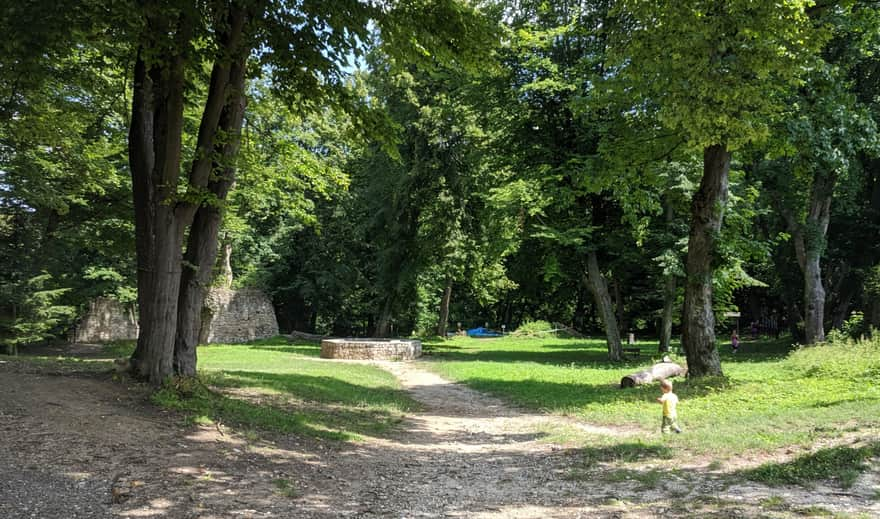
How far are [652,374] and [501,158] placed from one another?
37.1 feet

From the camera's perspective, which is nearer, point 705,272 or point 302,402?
point 302,402

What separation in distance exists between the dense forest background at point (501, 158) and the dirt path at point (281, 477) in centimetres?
338

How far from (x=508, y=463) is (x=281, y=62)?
6894 mm

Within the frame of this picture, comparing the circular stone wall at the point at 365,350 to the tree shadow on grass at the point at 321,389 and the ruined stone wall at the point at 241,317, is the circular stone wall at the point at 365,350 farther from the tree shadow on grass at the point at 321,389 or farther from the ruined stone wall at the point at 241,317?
the ruined stone wall at the point at 241,317

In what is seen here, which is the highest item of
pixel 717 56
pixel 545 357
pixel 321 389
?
pixel 717 56

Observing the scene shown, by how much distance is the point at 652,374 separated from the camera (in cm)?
1441

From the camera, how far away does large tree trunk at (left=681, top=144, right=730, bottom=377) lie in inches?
512

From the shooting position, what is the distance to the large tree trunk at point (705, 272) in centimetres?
1301

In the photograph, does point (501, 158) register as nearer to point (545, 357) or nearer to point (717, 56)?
point (545, 357)

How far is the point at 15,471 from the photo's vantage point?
16.2 feet

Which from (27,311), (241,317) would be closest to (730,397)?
(27,311)

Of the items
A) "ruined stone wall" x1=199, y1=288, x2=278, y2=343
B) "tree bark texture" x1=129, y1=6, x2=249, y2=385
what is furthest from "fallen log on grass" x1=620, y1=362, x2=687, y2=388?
"ruined stone wall" x1=199, y1=288, x2=278, y2=343

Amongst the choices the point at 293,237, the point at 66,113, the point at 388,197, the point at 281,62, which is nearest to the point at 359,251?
the point at 293,237

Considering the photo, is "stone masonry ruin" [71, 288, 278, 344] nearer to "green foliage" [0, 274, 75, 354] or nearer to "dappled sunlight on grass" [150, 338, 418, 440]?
"green foliage" [0, 274, 75, 354]
